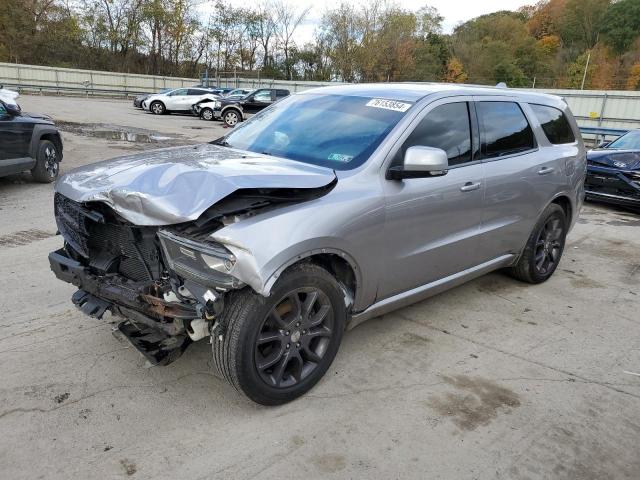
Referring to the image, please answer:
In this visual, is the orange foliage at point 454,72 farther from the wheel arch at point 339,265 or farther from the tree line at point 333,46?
the wheel arch at point 339,265

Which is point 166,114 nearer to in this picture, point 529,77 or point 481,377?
point 481,377

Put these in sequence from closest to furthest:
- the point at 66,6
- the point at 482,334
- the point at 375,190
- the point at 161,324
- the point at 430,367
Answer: the point at 161,324 < the point at 375,190 < the point at 430,367 < the point at 482,334 < the point at 66,6

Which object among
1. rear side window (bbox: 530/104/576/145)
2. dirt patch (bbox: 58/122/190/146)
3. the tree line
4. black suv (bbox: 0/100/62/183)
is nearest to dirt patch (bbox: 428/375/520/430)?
rear side window (bbox: 530/104/576/145)

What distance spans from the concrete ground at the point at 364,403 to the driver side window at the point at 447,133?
138 cm

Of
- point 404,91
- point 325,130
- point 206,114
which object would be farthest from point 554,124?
point 206,114

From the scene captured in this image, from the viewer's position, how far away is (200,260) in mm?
2719

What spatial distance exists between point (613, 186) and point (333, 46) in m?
50.7

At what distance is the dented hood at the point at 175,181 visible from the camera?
8.92 feet

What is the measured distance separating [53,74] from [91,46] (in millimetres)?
16760

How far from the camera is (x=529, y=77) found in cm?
6906

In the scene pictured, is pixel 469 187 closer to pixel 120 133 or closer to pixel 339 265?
pixel 339 265

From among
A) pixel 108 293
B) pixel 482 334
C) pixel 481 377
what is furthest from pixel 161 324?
pixel 482 334

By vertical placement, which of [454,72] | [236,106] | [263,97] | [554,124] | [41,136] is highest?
[454,72]

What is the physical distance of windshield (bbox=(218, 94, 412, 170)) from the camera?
3.53 m
